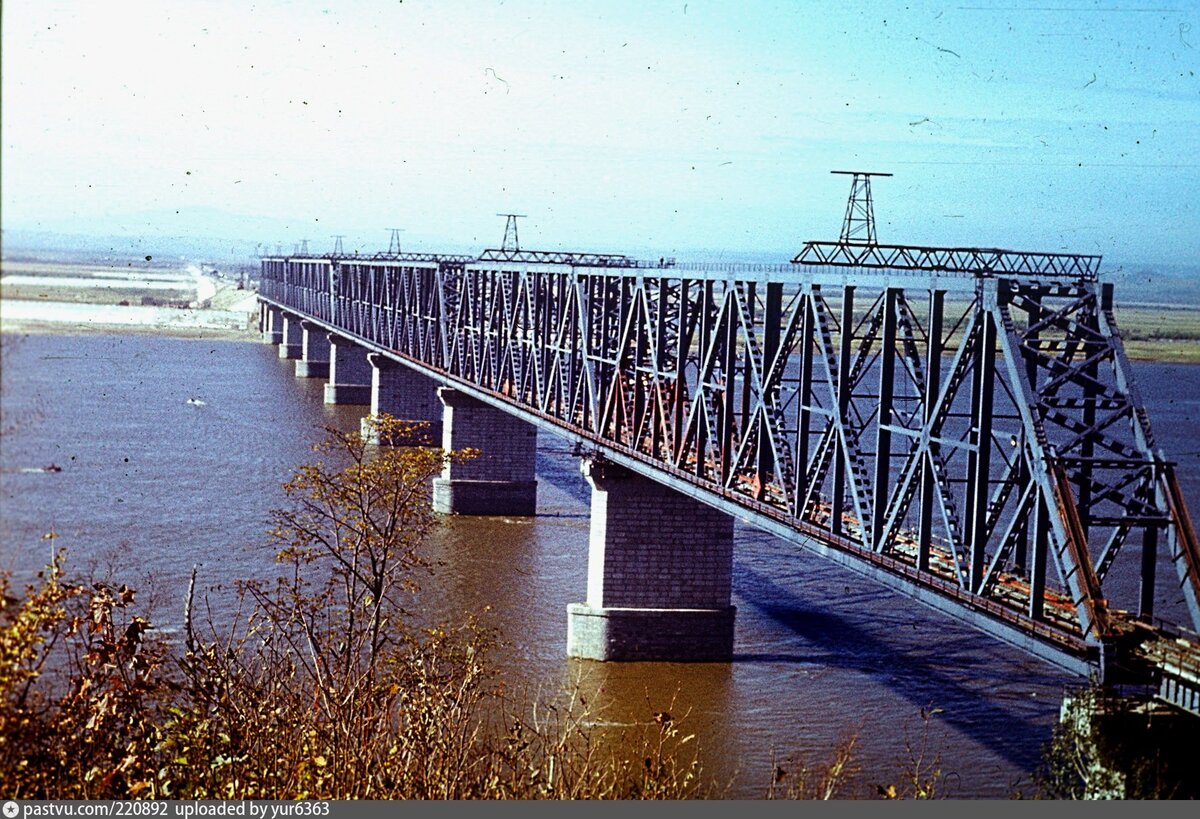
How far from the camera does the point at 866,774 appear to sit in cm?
2108

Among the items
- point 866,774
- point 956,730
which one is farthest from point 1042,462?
point 956,730

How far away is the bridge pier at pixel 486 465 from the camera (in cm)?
4312

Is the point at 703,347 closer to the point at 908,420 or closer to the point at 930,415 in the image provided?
the point at 908,420

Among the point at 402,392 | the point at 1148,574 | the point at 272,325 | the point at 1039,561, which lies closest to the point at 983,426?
the point at 1039,561

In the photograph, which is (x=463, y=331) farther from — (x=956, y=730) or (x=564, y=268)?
(x=956, y=730)

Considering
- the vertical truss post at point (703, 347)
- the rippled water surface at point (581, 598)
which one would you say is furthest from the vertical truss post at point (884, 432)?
the vertical truss post at point (703, 347)

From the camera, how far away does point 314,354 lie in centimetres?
8706

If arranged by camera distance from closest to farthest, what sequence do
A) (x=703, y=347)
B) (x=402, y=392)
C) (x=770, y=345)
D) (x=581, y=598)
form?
(x=770, y=345), (x=703, y=347), (x=581, y=598), (x=402, y=392)

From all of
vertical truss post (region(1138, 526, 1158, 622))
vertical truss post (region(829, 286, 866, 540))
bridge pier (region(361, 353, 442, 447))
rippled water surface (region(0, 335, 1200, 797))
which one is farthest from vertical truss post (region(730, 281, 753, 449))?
bridge pier (region(361, 353, 442, 447))

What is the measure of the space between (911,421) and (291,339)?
81.5 metres

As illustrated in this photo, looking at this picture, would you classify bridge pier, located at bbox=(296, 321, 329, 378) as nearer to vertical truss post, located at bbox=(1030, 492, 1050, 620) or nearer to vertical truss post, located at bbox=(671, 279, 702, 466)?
vertical truss post, located at bbox=(671, 279, 702, 466)

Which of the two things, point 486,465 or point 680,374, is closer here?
point 680,374

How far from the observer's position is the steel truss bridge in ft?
52.7

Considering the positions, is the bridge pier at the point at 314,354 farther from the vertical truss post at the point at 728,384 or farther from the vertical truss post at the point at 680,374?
the vertical truss post at the point at 728,384
